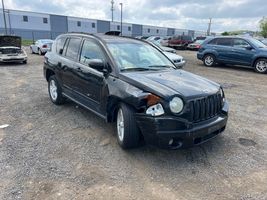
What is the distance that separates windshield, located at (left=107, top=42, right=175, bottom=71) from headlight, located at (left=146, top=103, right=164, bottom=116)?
1.06 meters

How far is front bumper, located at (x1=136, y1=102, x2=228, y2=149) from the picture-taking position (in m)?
3.54

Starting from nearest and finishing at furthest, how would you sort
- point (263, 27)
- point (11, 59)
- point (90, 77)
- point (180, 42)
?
point (90, 77) < point (11, 59) < point (180, 42) < point (263, 27)

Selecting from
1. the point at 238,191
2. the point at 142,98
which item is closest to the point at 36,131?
the point at 142,98

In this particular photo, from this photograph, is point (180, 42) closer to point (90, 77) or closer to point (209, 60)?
point (209, 60)

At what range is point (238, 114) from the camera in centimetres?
612

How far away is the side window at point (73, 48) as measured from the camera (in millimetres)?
5531

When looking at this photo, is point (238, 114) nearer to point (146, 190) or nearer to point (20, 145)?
point (146, 190)

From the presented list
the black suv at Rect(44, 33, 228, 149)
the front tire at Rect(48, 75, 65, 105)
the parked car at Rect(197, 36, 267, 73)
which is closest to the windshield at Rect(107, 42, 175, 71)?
the black suv at Rect(44, 33, 228, 149)

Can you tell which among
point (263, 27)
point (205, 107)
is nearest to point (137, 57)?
point (205, 107)

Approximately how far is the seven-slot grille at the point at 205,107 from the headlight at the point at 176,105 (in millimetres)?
138

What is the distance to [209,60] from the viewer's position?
14.7 metres

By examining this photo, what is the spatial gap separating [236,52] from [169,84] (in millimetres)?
10625

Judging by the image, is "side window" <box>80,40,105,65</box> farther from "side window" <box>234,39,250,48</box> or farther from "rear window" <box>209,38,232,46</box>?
"rear window" <box>209,38,232,46</box>

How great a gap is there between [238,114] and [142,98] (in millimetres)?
3374
